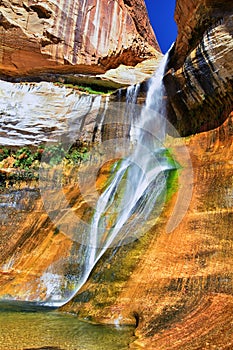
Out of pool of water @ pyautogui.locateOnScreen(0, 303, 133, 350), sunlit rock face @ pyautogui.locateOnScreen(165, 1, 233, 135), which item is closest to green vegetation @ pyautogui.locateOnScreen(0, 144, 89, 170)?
sunlit rock face @ pyautogui.locateOnScreen(165, 1, 233, 135)

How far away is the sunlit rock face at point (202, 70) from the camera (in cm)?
954

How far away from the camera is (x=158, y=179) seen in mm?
8789

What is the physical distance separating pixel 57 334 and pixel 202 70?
8096 millimetres

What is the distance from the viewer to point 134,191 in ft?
35.6

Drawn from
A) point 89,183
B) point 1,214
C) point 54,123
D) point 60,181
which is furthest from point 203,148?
point 54,123

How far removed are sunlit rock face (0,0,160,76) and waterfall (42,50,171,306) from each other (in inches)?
181

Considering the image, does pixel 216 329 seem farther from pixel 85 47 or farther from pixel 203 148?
pixel 85 47

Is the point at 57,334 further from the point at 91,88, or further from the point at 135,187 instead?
the point at 91,88

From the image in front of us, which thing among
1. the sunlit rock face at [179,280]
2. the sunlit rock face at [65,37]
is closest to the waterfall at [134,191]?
the sunlit rock face at [179,280]

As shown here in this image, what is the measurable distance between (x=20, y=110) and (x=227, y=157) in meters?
10.8

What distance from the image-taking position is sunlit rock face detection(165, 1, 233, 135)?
954cm

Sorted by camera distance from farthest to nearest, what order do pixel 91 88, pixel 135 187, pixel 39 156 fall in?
pixel 91 88 → pixel 39 156 → pixel 135 187

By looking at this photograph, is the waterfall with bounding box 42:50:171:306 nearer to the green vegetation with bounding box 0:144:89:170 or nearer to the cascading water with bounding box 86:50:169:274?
the cascading water with bounding box 86:50:169:274

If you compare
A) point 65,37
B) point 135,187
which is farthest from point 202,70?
point 65,37
